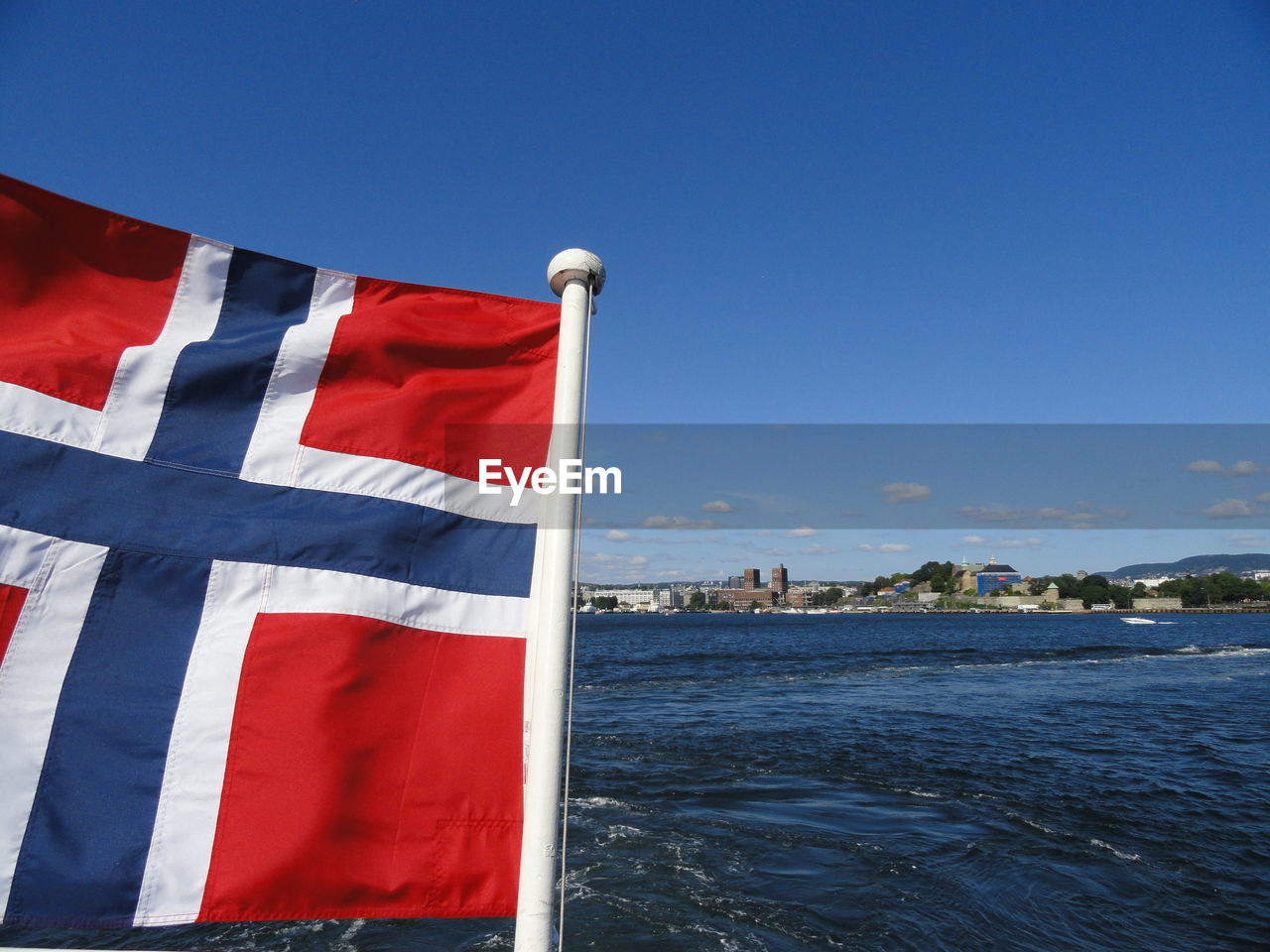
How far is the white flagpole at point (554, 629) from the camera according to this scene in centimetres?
180

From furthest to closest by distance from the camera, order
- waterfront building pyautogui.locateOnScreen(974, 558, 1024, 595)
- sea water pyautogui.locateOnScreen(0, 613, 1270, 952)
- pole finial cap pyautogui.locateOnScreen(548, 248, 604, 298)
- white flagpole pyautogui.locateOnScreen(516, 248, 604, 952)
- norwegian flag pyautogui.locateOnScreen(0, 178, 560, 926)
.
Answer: waterfront building pyautogui.locateOnScreen(974, 558, 1024, 595) → sea water pyautogui.locateOnScreen(0, 613, 1270, 952) → pole finial cap pyautogui.locateOnScreen(548, 248, 604, 298) → norwegian flag pyautogui.locateOnScreen(0, 178, 560, 926) → white flagpole pyautogui.locateOnScreen(516, 248, 604, 952)

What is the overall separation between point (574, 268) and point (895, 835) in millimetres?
8408

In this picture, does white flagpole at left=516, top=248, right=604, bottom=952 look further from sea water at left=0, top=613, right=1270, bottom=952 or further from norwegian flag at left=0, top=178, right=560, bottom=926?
sea water at left=0, top=613, right=1270, bottom=952

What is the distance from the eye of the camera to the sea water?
19.3 ft

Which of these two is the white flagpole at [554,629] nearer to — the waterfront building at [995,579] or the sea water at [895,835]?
the sea water at [895,835]

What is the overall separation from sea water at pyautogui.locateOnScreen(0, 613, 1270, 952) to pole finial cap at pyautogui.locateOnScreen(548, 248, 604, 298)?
5.31 metres

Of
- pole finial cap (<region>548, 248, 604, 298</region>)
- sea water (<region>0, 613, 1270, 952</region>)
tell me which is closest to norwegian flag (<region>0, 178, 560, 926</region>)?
pole finial cap (<region>548, 248, 604, 298</region>)

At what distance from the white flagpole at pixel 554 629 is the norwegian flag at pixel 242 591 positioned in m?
0.38

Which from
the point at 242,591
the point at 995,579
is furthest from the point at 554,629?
the point at 995,579

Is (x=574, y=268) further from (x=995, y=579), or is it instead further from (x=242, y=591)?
(x=995, y=579)

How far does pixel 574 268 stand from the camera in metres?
2.07

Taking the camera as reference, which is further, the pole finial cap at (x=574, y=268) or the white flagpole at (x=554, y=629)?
the pole finial cap at (x=574, y=268)

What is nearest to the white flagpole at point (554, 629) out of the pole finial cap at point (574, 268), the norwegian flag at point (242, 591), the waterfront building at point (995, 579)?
the pole finial cap at point (574, 268)

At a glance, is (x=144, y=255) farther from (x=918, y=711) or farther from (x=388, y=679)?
(x=918, y=711)
